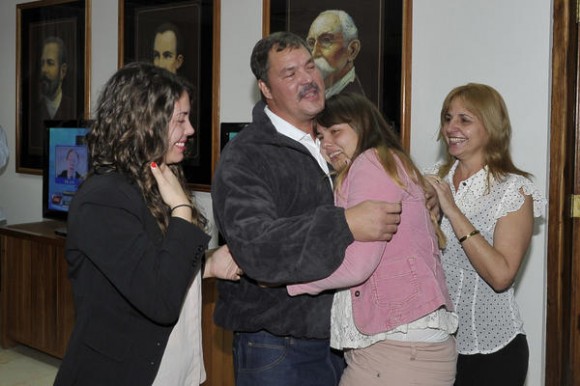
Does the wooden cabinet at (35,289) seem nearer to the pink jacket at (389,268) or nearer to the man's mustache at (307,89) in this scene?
the man's mustache at (307,89)

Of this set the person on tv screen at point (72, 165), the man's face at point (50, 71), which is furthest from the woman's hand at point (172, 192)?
the man's face at point (50, 71)

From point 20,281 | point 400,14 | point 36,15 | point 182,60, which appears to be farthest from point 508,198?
point 36,15

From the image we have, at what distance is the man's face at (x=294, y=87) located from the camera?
6.09 feet

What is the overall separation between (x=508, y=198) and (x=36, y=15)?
13.0ft

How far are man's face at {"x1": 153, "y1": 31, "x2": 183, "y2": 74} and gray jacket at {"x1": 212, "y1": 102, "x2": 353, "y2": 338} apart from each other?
200cm

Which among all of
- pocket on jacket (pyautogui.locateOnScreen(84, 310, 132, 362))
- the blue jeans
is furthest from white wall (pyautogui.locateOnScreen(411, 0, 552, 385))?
pocket on jacket (pyautogui.locateOnScreen(84, 310, 132, 362))

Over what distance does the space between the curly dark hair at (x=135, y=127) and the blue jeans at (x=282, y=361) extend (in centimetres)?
46

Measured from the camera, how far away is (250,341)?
179cm

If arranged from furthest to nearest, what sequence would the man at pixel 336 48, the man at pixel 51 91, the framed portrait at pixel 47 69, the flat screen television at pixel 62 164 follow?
the man at pixel 51 91 → the framed portrait at pixel 47 69 → the flat screen television at pixel 62 164 → the man at pixel 336 48

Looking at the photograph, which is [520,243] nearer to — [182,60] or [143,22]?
[182,60]

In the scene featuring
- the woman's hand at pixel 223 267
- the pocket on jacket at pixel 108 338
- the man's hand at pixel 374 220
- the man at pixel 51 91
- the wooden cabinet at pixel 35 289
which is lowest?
the wooden cabinet at pixel 35 289

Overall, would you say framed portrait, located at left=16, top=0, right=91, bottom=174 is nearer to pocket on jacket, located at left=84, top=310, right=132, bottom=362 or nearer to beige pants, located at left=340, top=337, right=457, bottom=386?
pocket on jacket, located at left=84, top=310, right=132, bottom=362

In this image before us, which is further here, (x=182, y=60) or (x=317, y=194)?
(x=182, y=60)

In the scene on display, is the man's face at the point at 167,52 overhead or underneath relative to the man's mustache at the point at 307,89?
overhead
